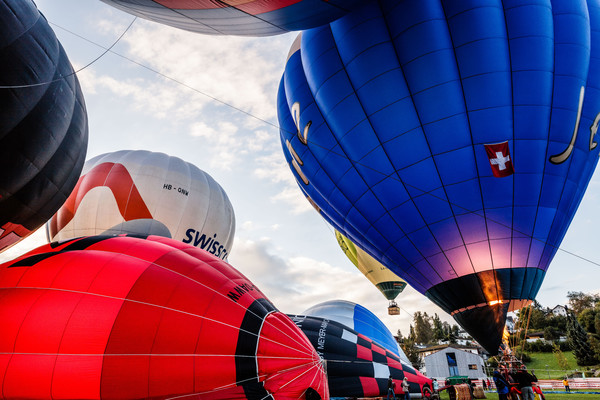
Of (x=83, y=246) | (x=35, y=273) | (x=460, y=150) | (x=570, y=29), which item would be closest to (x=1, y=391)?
(x=35, y=273)

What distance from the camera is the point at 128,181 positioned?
9539 mm

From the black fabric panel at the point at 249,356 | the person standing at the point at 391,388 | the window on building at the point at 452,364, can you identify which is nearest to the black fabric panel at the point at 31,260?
the black fabric panel at the point at 249,356

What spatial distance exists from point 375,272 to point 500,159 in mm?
12028

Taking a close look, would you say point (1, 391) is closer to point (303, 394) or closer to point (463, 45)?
point (303, 394)

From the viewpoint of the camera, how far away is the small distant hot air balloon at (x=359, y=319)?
35.4ft

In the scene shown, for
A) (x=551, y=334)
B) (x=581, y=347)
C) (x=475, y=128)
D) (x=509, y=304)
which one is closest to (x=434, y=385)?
(x=509, y=304)

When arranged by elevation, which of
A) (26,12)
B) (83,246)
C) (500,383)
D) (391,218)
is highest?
(26,12)

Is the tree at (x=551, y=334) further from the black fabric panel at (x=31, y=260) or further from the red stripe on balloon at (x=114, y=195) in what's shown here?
the black fabric panel at (x=31, y=260)

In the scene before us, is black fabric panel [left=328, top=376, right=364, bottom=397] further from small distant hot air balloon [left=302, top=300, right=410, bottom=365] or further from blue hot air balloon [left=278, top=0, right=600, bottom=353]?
small distant hot air balloon [left=302, top=300, right=410, bottom=365]

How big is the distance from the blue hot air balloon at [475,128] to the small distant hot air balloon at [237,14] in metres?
1.55

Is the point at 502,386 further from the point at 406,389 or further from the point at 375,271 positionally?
the point at 375,271

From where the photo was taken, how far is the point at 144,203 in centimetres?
933

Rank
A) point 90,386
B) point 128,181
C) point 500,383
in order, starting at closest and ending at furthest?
point 90,386 → point 500,383 → point 128,181

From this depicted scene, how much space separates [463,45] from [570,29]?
220 cm
